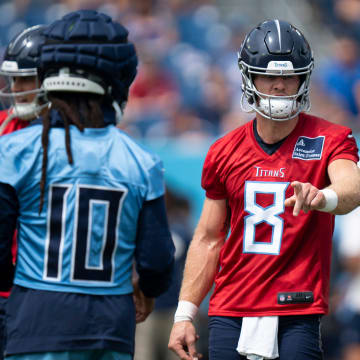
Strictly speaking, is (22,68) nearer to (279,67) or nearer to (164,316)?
(279,67)

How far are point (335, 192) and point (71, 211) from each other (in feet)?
3.78

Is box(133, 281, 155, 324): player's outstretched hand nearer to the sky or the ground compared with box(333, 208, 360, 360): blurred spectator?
nearer to the ground

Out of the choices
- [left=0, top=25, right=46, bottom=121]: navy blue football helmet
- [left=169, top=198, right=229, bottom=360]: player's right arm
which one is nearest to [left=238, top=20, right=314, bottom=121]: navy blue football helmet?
[left=169, top=198, right=229, bottom=360]: player's right arm

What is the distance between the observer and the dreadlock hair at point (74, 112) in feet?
12.9

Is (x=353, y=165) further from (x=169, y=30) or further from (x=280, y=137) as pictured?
(x=169, y=30)

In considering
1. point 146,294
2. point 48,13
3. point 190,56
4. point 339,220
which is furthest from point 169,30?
point 146,294

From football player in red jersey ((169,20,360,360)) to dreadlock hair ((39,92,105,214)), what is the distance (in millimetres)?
580

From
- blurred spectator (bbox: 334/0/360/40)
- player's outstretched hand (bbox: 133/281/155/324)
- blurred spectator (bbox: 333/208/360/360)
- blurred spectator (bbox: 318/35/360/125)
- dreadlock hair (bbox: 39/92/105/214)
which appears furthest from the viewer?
blurred spectator (bbox: 334/0/360/40)

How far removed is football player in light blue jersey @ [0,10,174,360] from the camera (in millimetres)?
3836

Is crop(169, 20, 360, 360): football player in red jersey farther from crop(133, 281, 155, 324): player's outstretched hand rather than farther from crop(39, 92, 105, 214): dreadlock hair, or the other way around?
crop(39, 92, 105, 214): dreadlock hair

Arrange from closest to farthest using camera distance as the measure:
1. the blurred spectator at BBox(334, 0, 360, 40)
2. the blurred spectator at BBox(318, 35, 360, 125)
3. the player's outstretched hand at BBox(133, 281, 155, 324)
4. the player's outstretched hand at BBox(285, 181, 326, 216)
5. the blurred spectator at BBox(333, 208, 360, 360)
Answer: the player's outstretched hand at BBox(285, 181, 326, 216)
the player's outstretched hand at BBox(133, 281, 155, 324)
the blurred spectator at BBox(333, 208, 360, 360)
the blurred spectator at BBox(318, 35, 360, 125)
the blurred spectator at BBox(334, 0, 360, 40)

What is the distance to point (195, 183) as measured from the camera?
8727 mm

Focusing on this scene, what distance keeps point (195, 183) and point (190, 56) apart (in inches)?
126

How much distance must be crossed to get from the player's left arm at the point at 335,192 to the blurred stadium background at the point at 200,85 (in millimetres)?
3970
